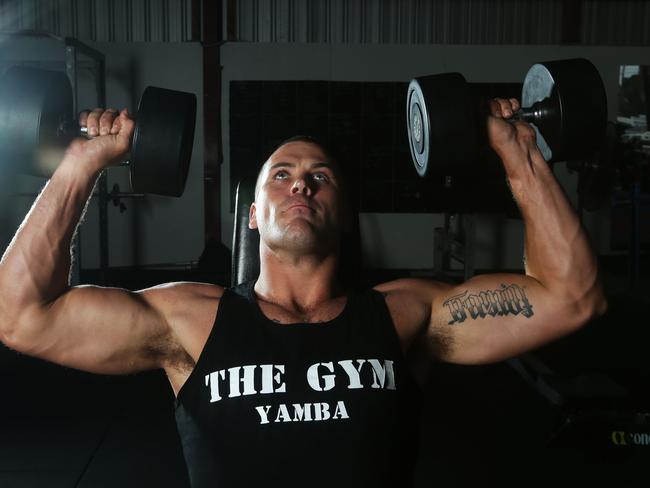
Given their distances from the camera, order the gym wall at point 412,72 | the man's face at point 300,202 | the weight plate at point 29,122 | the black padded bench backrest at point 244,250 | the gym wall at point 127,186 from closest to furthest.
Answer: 1. the weight plate at point 29,122
2. the man's face at point 300,202
3. the black padded bench backrest at point 244,250
4. the gym wall at point 127,186
5. the gym wall at point 412,72

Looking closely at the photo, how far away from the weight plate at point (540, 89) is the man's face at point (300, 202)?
0.47m

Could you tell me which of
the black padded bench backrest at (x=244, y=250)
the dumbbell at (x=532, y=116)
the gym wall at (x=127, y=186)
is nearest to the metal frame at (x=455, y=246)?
the gym wall at (x=127, y=186)

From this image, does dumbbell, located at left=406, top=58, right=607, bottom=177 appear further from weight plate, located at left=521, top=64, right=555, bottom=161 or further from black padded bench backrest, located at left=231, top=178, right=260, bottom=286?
black padded bench backrest, located at left=231, top=178, right=260, bottom=286

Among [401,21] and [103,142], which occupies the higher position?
[401,21]

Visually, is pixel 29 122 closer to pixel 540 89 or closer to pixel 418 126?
pixel 418 126

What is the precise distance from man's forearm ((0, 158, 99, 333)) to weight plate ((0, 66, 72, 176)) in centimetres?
6

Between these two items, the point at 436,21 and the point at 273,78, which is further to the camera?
the point at 436,21

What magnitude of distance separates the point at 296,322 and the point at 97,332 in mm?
393

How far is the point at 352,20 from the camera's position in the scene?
19.5 ft

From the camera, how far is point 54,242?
4.27 ft

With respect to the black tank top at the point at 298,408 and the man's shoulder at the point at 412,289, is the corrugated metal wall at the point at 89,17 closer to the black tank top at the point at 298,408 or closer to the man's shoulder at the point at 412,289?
the man's shoulder at the point at 412,289

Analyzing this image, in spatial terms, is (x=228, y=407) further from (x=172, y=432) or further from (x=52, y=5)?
(x=52, y=5)

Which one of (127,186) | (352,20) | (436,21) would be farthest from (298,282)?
(436,21)

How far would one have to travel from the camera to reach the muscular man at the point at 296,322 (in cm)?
123
